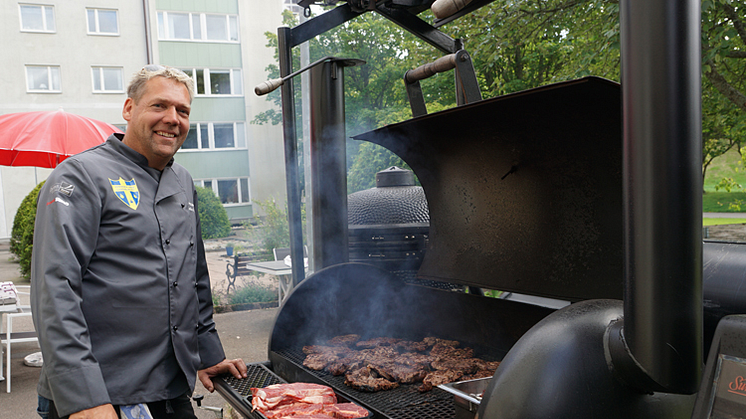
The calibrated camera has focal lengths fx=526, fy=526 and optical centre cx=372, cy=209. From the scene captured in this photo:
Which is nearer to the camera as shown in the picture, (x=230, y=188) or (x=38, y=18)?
(x=38, y=18)

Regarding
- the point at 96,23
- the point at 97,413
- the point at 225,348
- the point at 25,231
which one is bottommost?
the point at 225,348

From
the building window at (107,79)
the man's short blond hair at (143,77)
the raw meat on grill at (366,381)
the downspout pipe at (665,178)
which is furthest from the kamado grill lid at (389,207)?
the building window at (107,79)

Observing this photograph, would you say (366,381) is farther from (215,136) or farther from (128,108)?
(215,136)

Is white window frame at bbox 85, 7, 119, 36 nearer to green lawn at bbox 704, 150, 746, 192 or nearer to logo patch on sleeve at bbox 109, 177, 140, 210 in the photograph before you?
green lawn at bbox 704, 150, 746, 192

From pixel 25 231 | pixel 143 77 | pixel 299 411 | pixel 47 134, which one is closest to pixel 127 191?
pixel 143 77

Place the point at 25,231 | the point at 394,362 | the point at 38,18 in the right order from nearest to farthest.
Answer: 1. the point at 394,362
2. the point at 25,231
3. the point at 38,18

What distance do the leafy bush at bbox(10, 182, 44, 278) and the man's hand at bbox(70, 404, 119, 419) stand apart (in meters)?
8.86

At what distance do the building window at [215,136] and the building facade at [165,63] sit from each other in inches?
1.7

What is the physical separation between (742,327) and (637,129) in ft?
1.42

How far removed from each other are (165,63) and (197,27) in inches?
79.0

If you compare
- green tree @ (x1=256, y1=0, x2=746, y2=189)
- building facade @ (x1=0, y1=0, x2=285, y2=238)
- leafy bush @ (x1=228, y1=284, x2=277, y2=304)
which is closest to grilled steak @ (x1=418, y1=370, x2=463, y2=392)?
green tree @ (x1=256, y1=0, x2=746, y2=189)

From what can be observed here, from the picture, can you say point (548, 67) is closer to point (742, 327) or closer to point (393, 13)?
point (393, 13)

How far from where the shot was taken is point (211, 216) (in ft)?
56.1

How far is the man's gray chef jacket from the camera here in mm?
1646
